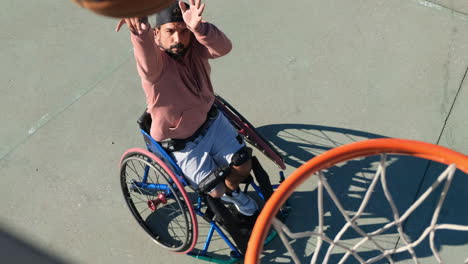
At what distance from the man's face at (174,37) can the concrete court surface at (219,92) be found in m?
1.27

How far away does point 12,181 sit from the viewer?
3764mm

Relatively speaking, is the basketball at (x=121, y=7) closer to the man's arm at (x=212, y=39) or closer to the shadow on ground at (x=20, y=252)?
the man's arm at (x=212, y=39)

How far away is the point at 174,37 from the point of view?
2738 millimetres

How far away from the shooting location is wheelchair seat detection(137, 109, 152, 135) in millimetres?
3068

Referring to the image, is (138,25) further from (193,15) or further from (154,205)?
(154,205)

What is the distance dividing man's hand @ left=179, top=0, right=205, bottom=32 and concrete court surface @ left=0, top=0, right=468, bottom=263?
1433 millimetres

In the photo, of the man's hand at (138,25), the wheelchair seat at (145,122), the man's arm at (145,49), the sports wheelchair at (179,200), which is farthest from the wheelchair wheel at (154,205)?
the man's hand at (138,25)

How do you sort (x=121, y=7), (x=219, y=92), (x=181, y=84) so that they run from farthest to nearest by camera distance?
1. (x=219, y=92)
2. (x=181, y=84)
3. (x=121, y=7)

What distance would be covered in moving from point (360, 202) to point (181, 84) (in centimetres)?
147

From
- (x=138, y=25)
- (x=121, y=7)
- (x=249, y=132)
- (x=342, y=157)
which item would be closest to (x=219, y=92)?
(x=249, y=132)

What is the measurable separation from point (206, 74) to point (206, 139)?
38cm

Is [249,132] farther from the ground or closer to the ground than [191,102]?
closer to the ground

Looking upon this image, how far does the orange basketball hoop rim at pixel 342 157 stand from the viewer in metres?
2.19

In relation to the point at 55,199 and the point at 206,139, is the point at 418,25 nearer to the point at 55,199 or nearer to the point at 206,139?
the point at 206,139
